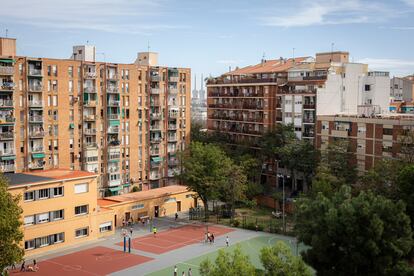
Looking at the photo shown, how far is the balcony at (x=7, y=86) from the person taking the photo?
65375mm

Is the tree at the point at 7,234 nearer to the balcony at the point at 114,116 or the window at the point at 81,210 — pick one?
the window at the point at 81,210

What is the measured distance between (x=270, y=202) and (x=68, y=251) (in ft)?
107

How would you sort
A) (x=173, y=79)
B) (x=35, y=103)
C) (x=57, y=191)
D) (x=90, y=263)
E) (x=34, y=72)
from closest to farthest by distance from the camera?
(x=90, y=263) → (x=57, y=191) → (x=34, y=72) → (x=35, y=103) → (x=173, y=79)

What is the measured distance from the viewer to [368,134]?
226 feet

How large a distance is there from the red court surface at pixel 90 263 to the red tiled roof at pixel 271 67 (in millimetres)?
45574

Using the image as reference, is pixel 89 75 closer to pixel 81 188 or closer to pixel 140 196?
pixel 140 196

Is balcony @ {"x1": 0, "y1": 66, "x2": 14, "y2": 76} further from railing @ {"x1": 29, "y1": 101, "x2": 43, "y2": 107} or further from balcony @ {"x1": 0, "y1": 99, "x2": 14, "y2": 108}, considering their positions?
railing @ {"x1": 29, "y1": 101, "x2": 43, "y2": 107}

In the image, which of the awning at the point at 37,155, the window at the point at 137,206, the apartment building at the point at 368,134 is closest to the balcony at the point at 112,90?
the awning at the point at 37,155

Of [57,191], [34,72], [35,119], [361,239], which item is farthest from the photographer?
[35,119]

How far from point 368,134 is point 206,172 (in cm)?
2128

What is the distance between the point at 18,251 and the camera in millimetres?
38438

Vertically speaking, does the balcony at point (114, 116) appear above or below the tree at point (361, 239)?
above

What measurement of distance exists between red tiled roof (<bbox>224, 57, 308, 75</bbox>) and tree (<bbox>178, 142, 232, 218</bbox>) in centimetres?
2550

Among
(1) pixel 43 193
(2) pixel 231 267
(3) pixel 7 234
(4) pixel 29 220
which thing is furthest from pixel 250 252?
(3) pixel 7 234
